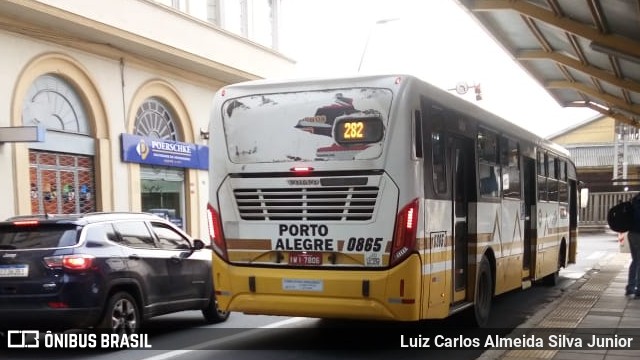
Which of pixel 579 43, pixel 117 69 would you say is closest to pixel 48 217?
pixel 579 43

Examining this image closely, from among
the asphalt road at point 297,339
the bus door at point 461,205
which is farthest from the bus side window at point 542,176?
the bus door at point 461,205

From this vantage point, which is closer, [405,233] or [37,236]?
[405,233]

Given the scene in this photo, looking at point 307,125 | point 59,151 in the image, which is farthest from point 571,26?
point 59,151

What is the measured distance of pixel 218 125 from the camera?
7.79 m

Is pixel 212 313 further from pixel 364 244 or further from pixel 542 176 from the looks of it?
pixel 542 176

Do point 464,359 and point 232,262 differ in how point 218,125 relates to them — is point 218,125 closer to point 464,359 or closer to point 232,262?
point 232,262

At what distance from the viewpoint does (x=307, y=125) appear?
24.2ft

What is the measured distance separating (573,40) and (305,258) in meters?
7.52

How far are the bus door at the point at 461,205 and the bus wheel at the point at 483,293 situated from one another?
0.93 ft

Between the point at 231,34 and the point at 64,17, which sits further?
the point at 231,34

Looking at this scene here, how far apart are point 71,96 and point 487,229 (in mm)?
11779

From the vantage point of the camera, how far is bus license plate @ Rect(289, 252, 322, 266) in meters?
7.20

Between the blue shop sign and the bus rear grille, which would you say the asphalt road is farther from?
the blue shop sign

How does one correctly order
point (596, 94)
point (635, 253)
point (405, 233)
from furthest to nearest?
point (596, 94) < point (635, 253) < point (405, 233)
